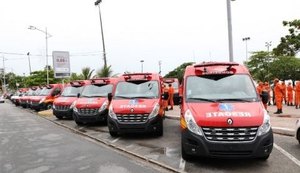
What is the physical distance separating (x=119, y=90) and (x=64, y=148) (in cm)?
317

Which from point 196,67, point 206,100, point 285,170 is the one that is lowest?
point 285,170

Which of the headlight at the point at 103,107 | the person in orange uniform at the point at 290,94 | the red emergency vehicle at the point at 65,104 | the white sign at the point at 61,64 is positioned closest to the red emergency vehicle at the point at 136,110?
the headlight at the point at 103,107

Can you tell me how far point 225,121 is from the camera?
7957mm

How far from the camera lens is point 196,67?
10.0m

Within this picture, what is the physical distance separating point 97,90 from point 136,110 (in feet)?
19.7

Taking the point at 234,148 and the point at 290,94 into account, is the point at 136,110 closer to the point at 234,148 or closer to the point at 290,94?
the point at 234,148

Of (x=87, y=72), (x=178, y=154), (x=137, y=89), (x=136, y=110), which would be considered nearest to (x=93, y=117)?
(x=137, y=89)

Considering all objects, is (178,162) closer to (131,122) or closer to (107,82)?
(131,122)

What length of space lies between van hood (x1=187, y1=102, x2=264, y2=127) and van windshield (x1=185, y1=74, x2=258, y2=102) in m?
0.36

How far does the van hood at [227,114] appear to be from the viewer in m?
7.94

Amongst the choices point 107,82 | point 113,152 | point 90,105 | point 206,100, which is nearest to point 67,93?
point 107,82

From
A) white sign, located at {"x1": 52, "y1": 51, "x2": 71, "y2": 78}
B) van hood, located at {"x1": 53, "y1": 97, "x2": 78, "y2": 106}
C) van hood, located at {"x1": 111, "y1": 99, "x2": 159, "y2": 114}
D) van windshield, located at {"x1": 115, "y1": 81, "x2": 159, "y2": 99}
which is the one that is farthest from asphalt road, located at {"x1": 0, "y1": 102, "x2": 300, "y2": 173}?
white sign, located at {"x1": 52, "y1": 51, "x2": 71, "y2": 78}

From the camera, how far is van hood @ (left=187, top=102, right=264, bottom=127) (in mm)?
7941

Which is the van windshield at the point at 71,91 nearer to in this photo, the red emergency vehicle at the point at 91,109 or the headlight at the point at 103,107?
the red emergency vehicle at the point at 91,109
